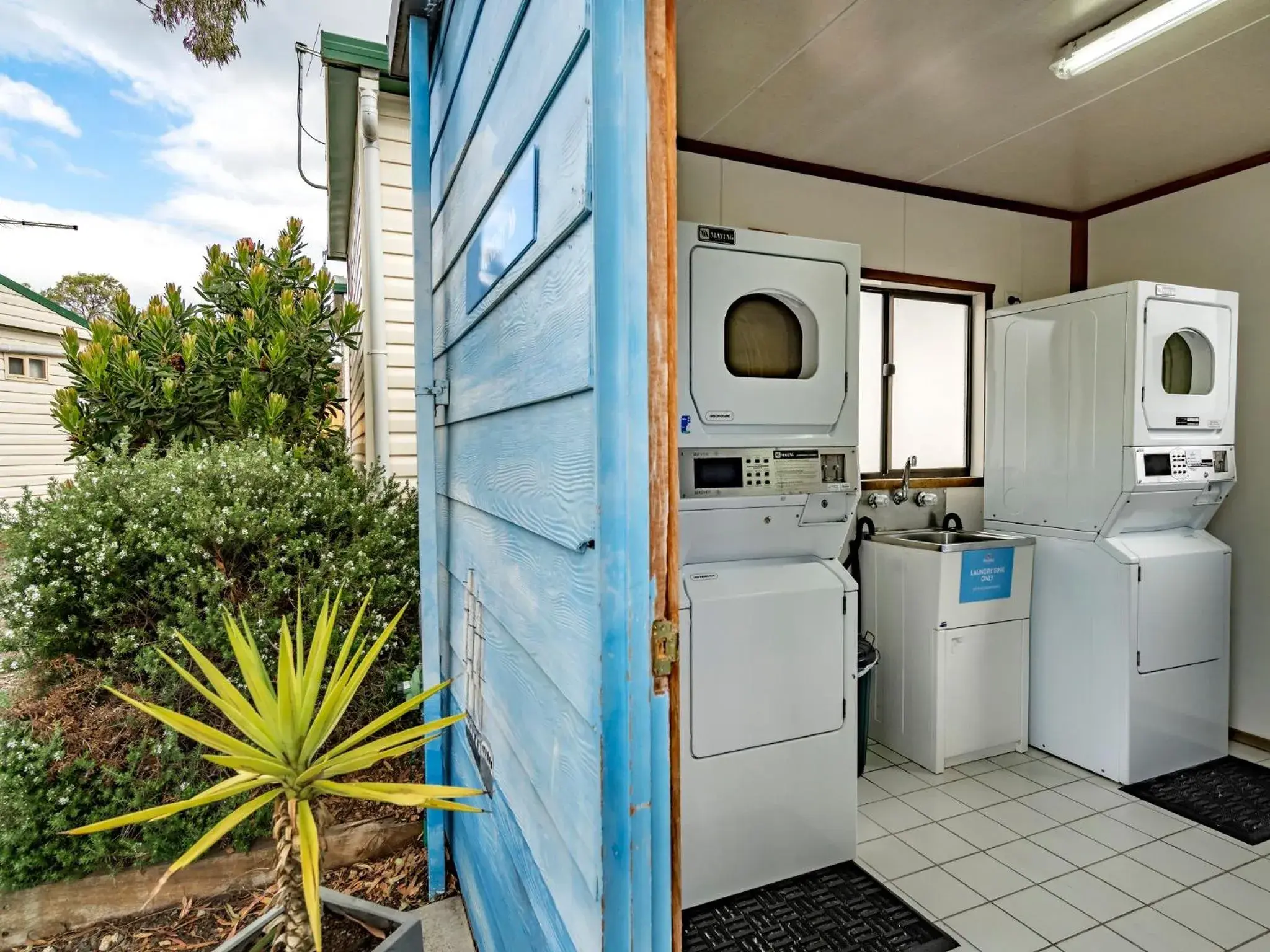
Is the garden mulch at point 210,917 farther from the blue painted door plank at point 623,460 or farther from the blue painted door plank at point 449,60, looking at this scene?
the blue painted door plank at point 449,60

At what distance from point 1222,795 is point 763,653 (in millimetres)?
→ 2380

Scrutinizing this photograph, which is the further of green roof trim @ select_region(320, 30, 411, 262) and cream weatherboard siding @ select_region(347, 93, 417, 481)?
cream weatherboard siding @ select_region(347, 93, 417, 481)

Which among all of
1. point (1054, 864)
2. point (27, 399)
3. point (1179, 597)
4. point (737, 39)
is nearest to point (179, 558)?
point (737, 39)

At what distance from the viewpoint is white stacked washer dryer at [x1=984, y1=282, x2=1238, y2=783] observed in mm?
3078

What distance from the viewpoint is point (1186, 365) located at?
332 cm

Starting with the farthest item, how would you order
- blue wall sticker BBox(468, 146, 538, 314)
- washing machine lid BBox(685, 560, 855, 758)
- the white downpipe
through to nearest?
the white downpipe → washing machine lid BBox(685, 560, 855, 758) → blue wall sticker BBox(468, 146, 538, 314)

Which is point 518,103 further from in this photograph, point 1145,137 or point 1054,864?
point 1145,137

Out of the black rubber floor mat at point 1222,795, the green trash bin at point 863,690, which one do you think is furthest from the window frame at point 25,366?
the black rubber floor mat at point 1222,795

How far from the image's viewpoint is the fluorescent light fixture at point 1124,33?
2186mm

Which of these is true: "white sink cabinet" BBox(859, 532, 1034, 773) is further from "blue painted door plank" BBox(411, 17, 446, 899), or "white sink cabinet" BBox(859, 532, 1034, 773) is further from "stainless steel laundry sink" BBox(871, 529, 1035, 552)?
"blue painted door plank" BBox(411, 17, 446, 899)

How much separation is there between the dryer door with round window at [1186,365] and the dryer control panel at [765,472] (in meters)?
1.67

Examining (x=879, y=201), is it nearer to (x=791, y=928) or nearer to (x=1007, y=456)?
(x=1007, y=456)

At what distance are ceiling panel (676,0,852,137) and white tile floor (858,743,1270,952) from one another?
118 inches

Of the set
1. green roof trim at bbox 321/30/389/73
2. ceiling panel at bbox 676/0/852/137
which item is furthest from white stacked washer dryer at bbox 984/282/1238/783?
green roof trim at bbox 321/30/389/73
